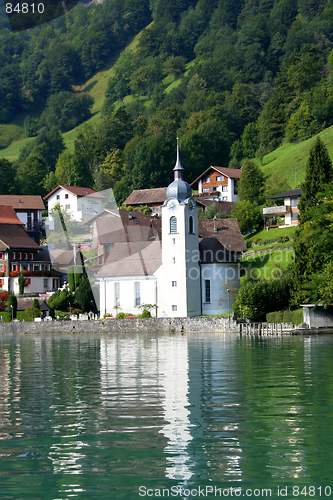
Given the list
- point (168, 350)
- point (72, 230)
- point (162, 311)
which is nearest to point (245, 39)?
point (72, 230)

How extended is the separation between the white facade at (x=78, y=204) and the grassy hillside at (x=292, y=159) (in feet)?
98.5

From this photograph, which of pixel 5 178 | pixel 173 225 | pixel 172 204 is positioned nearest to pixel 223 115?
pixel 5 178

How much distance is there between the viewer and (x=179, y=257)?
72562 mm

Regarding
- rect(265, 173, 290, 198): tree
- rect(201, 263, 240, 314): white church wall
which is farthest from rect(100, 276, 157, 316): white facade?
rect(265, 173, 290, 198): tree

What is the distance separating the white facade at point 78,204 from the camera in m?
131

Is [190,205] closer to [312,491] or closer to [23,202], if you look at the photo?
[23,202]

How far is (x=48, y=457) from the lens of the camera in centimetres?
1414

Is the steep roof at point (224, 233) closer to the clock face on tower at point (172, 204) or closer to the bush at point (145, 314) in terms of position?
the clock face on tower at point (172, 204)

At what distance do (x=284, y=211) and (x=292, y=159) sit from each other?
2513 centimetres

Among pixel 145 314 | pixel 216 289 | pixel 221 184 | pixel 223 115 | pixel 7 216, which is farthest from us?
pixel 223 115

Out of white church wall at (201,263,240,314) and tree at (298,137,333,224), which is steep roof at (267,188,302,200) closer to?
white church wall at (201,263,240,314)

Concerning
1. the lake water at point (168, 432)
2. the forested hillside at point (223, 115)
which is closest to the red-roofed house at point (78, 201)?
the forested hillside at point (223, 115)

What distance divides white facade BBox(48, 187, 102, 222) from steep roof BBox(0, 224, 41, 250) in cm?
2744

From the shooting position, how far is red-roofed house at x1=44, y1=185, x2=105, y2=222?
13162 cm
